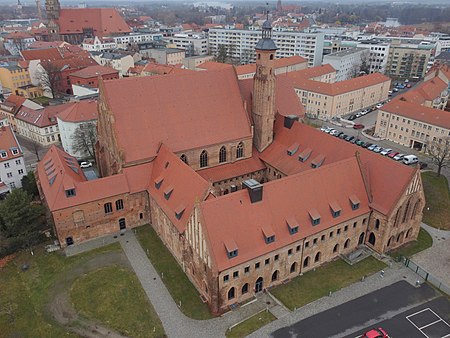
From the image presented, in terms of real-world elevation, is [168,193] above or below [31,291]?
above

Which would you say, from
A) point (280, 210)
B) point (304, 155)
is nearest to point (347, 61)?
point (304, 155)

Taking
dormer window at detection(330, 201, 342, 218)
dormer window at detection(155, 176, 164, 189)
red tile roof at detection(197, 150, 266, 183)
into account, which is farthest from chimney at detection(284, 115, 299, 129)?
dormer window at detection(155, 176, 164, 189)

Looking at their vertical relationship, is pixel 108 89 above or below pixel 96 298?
above

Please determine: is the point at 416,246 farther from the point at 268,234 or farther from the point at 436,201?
the point at 268,234

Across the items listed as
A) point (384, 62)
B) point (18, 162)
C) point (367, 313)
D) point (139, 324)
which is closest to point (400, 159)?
point (367, 313)

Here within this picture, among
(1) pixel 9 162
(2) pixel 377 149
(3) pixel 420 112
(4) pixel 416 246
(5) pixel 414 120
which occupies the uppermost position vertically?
(3) pixel 420 112

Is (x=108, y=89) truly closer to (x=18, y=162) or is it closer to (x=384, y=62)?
(x=18, y=162)

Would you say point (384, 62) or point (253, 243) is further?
point (384, 62)

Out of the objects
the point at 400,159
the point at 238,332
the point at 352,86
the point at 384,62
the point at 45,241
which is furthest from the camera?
the point at 384,62
